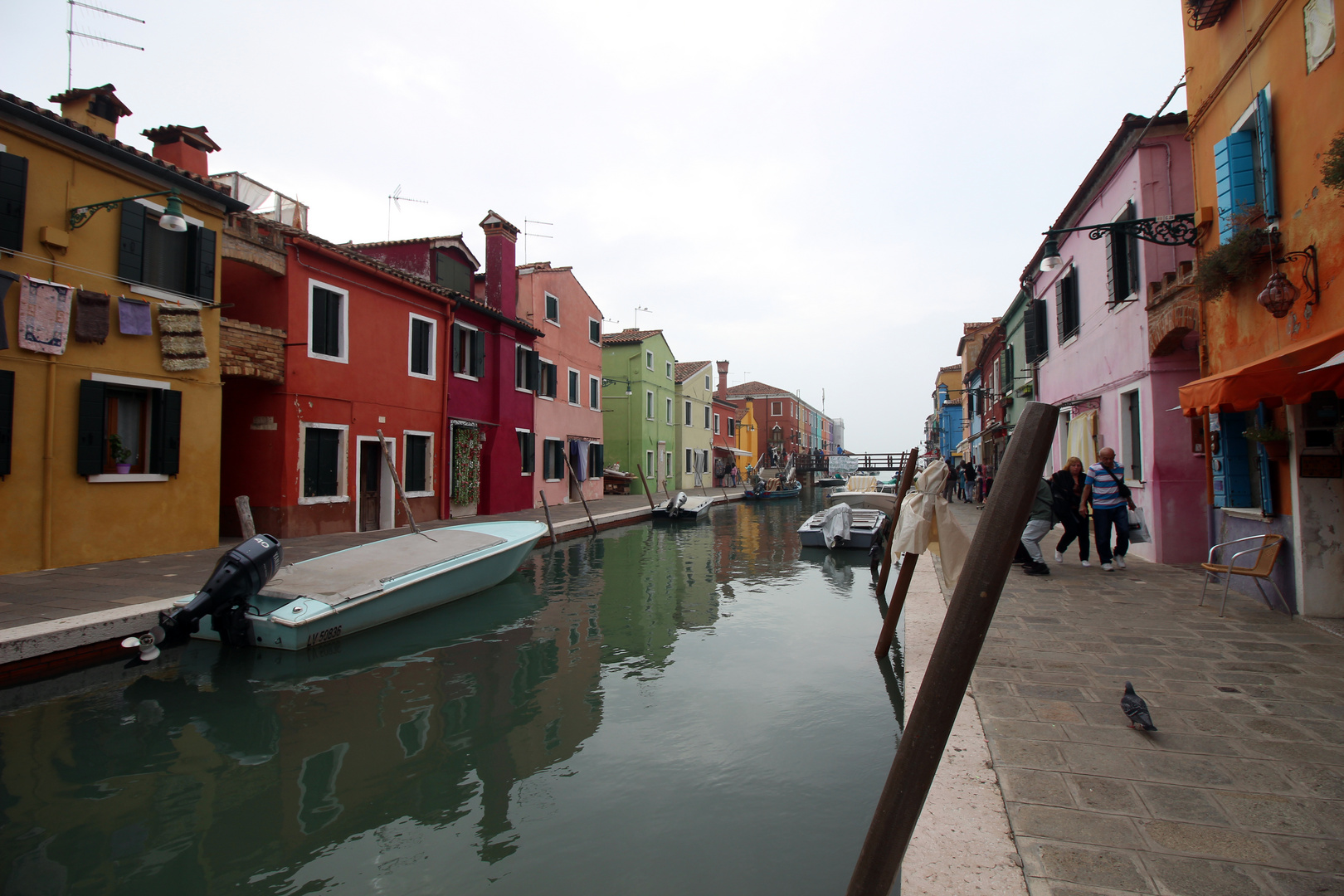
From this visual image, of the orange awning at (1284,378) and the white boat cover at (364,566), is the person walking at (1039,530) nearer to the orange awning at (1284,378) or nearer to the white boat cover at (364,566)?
the orange awning at (1284,378)

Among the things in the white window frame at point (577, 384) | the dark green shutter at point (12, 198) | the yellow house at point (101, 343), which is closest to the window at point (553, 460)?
the white window frame at point (577, 384)

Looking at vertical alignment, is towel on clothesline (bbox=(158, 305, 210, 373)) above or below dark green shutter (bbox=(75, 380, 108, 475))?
above

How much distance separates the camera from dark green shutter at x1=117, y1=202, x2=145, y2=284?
9.96 m

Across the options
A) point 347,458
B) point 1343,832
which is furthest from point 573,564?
point 1343,832

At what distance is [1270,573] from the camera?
6023 mm

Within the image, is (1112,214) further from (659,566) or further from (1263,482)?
(659,566)

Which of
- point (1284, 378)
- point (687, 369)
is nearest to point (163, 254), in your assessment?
point (1284, 378)

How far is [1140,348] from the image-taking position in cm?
950

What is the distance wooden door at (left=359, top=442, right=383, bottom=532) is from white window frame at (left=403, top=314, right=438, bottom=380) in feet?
6.39

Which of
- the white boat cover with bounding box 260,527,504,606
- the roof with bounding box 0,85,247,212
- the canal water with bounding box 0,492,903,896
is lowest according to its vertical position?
the canal water with bounding box 0,492,903,896

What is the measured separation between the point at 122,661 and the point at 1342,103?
1092cm

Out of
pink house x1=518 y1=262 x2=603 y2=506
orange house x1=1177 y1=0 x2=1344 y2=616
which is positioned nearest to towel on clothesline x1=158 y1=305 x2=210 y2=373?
pink house x1=518 y1=262 x2=603 y2=506

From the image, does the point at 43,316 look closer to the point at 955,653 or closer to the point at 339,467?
the point at 339,467

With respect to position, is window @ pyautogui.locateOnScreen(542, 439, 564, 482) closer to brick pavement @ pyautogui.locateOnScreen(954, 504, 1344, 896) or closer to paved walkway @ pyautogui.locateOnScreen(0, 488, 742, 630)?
paved walkway @ pyautogui.locateOnScreen(0, 488, 742, 630)
